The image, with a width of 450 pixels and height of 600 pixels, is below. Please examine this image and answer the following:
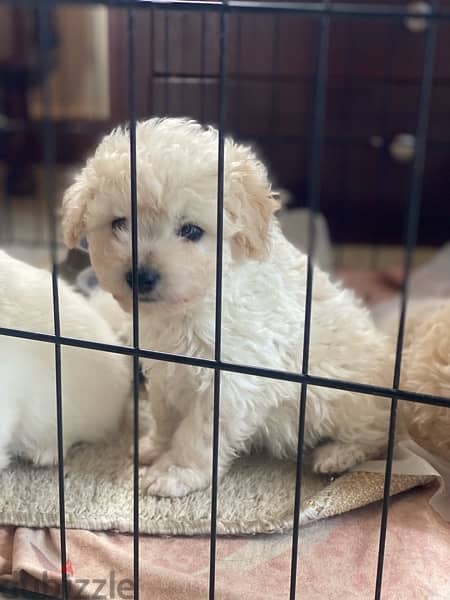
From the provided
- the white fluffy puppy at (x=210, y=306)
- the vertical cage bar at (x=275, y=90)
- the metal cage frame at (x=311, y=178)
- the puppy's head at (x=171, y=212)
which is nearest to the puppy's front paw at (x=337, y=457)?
the white fluffy puppy at (x=210, y=306)

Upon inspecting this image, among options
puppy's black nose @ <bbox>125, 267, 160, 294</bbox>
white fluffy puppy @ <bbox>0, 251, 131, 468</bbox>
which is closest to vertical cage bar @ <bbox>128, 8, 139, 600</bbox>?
puppy's black nose @ <bbox>125, 267, 160, 294</bbox>

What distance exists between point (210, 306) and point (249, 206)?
0.60 ft

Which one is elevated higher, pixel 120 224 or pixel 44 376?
pixel 120 224

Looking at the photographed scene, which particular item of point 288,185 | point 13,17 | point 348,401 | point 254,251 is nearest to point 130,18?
point 254,251

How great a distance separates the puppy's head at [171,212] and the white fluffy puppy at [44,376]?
0.17 meters

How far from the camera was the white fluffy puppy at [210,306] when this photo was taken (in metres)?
1.25

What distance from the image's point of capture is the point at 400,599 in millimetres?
1160

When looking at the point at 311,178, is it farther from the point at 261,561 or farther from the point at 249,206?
the point at 261,561

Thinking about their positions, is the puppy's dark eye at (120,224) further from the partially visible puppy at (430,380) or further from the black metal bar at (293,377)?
the partially visible puppy at (430,380)

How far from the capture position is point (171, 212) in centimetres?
125

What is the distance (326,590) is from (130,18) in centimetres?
84

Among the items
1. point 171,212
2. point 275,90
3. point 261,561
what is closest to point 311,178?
point 171,212

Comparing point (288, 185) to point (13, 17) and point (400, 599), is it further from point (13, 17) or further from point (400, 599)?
point (400, 599)

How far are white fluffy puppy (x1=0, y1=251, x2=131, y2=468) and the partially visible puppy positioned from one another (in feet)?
1.82
